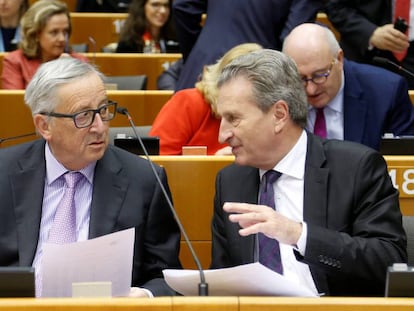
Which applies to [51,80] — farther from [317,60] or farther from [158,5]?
[158,5]

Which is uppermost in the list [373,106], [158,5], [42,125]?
[158,5]

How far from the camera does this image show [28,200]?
2961 mm

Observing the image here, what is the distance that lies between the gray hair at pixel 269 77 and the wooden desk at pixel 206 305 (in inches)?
39.0

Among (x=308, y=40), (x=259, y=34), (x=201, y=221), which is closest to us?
(x=201, y=221)

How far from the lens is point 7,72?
5918mm

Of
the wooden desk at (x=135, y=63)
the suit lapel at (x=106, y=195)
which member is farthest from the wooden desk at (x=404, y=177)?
the wooden desk at (x=135, y=63)

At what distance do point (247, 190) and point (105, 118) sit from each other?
1.62 ft

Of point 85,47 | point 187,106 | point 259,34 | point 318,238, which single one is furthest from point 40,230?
point 85,47

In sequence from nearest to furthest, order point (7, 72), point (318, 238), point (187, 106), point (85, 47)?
point (318, 238), point (187, 106), point (7, 72), point (85, 47)

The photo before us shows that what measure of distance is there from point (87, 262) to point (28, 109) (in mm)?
2569

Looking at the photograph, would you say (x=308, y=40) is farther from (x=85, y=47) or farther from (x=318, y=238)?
(x=85, y=47)

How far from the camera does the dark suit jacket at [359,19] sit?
210 inches

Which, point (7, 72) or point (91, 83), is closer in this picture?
point (91, 83)

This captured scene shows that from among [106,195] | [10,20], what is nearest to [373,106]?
[106,195]
